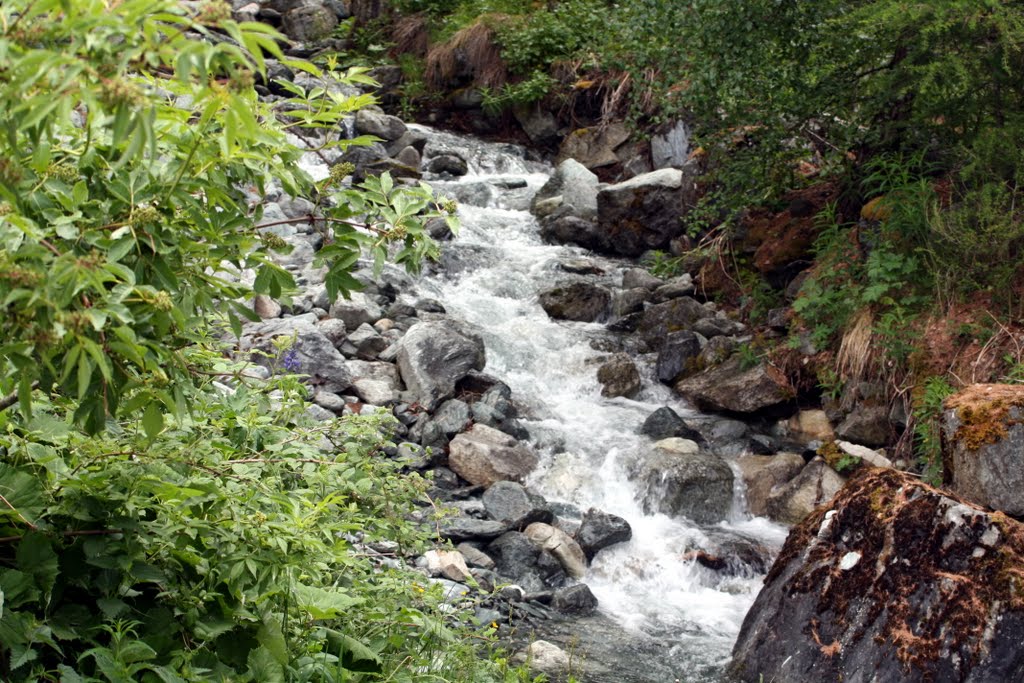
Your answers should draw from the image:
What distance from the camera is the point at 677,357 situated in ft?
30.4

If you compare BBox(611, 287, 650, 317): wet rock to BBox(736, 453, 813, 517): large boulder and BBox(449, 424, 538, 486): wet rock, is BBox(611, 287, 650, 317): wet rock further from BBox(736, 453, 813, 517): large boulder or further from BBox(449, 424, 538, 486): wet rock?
BBox(449, 424, 538, 486): wet rock

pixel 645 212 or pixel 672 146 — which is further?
pixel 672 146

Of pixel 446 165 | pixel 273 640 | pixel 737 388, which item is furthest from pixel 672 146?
pixel 273 640

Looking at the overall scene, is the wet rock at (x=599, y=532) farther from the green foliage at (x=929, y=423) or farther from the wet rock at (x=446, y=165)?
the wet rock at (x=446, y=165)

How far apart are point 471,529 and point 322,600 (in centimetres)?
344

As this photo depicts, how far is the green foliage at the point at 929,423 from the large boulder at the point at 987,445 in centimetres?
96

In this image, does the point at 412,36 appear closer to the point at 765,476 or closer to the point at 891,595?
the point at 765,476

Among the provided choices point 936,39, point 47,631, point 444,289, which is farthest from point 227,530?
point 444,289

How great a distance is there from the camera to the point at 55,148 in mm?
2385

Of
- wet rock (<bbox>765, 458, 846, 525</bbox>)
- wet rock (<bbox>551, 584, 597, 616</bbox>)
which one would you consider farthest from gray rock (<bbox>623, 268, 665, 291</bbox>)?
wet rock (<bbox>551, 584, 597, 616</bbox>)

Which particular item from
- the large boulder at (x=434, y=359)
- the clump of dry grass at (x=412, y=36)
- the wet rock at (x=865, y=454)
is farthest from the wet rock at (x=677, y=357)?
the clump of dry grass at (x=412, y=36)

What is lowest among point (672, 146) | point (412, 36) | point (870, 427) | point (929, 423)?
point (870, 427)

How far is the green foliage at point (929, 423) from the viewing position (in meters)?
6.52

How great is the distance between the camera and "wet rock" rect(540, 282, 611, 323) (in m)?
10.3
